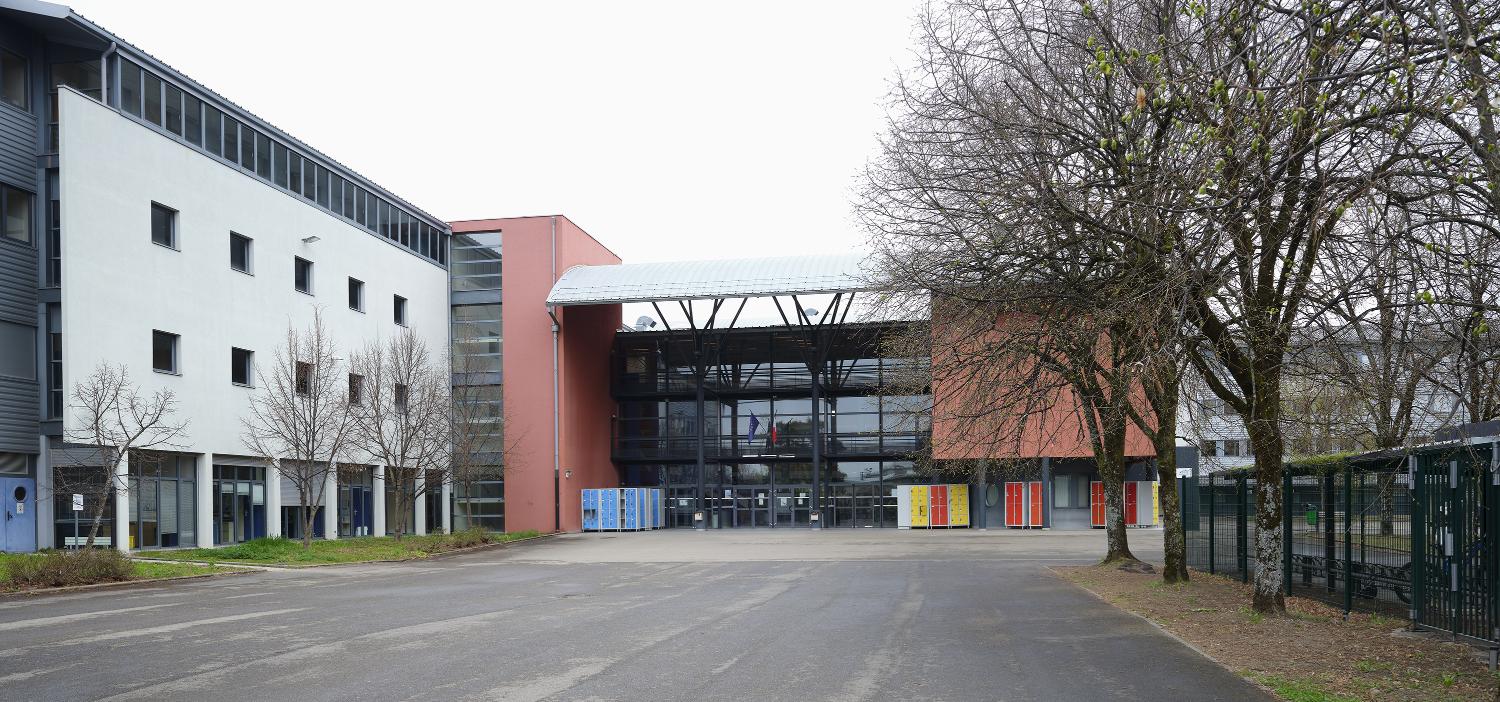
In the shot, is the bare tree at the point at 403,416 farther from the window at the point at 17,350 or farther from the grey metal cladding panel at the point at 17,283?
the grey metal cladding panel at the point at 17,283

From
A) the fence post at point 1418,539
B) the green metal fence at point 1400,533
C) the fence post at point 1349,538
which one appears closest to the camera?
the green metal fence at point 1400,533

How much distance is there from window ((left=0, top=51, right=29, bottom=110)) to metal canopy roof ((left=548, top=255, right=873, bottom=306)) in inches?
906

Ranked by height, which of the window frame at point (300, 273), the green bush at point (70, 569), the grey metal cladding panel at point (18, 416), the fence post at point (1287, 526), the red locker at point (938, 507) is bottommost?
the red locker at point (938, 507)

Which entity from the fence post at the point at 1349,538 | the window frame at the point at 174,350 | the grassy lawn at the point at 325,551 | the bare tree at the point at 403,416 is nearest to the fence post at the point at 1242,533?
the fence post at the point at 1349,538

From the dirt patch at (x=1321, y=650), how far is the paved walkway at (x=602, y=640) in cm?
44

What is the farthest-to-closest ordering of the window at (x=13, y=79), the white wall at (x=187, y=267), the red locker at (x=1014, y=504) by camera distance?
the red locker at (x=1014, y=504), the white wall at (x=187, y=267), the window at (x=13, y=79)

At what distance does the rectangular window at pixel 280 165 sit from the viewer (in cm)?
3950

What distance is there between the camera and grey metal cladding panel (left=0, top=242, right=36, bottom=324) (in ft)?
95.3

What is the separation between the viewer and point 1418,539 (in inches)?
469

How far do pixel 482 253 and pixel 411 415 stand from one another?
12803 millimetres

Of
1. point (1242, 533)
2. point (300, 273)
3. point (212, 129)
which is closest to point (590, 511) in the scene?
point (300, 273)

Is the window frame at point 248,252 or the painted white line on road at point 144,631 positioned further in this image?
the window frame at point 248,252

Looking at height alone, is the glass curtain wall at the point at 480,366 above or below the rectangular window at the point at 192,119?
below

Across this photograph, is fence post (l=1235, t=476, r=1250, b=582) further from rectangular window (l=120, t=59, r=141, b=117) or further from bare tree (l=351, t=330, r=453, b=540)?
rectangular window (l=120, t=59, r=141, b=117)
